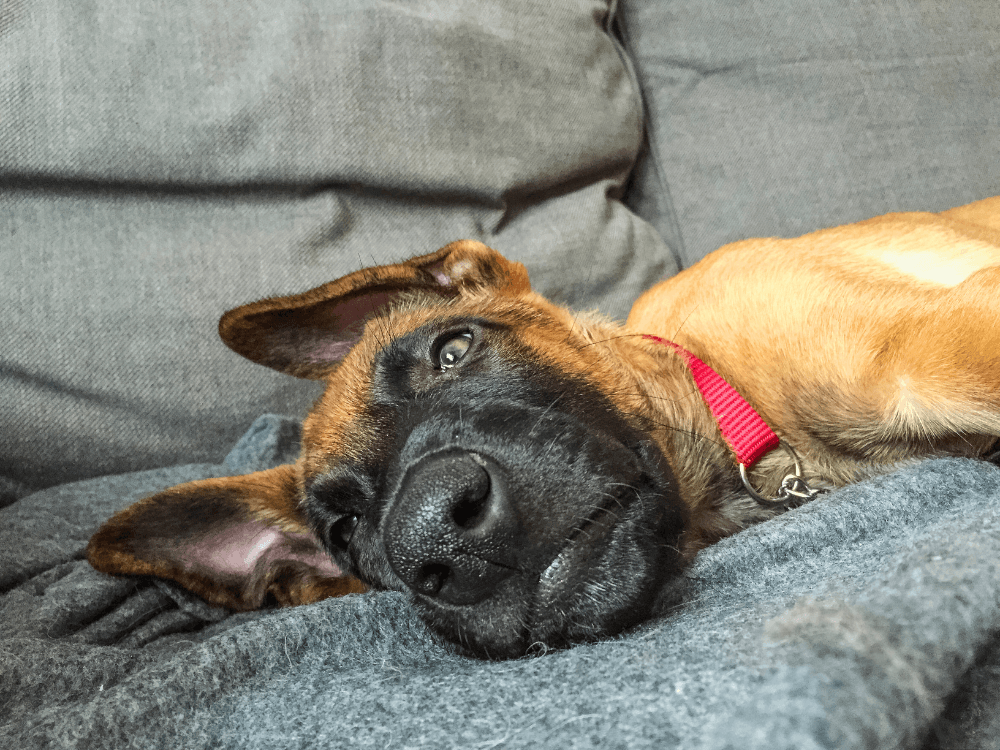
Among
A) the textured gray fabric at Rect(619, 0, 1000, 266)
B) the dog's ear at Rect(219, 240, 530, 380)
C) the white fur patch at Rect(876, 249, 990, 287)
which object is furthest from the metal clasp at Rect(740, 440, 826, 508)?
the textured gray fabric at Rect(619, 0, 1000, 266)

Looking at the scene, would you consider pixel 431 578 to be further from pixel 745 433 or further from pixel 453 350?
pixel 745 433

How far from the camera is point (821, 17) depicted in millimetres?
3283

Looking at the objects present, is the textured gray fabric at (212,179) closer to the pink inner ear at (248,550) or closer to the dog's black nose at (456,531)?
the pink inner ear at (248,550)

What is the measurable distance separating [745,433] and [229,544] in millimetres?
1552

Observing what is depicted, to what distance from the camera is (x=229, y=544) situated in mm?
1958

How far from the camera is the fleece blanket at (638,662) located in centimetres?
73

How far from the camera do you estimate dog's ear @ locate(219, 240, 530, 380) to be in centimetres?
209

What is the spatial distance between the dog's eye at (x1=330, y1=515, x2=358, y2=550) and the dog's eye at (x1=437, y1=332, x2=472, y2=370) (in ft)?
1.68

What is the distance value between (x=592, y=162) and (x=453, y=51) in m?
0.82

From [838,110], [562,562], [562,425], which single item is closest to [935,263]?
[838,110]

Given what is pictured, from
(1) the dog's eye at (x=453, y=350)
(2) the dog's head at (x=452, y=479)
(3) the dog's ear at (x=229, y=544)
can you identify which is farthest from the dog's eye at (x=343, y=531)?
(1) the dog's eye at (x=453, y=350)

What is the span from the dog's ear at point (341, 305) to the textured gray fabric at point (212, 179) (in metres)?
0.33

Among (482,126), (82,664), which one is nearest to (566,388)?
(82,664)

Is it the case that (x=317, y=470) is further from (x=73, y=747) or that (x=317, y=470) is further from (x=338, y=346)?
(x=73, y=747)
